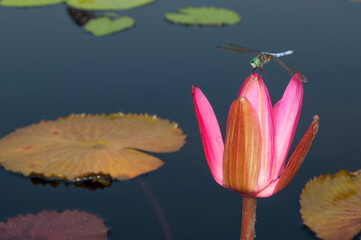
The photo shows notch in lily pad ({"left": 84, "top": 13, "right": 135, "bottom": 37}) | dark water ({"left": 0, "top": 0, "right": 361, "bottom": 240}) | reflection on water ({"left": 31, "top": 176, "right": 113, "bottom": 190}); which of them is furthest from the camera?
notch in lily pad ({"left": 84, "top": 13, "right": 135, "bottom": 37})

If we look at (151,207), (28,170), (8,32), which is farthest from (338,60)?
(8,32)

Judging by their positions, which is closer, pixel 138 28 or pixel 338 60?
pixel 338 60

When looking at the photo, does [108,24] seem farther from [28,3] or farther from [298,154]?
[298,154]

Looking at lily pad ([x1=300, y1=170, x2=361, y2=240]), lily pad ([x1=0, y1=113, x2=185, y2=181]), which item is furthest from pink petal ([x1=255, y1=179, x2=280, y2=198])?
lily pad ([x1=0, y1=113, x2=185, y2=181])

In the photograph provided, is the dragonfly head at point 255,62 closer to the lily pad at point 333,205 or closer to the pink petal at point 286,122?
the pink petal at point 286,122

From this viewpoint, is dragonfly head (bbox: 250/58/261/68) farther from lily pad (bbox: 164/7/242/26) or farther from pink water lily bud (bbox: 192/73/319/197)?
lily pad (bbox: 164/7/242/26)

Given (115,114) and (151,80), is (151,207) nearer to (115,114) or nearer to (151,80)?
(115,114)

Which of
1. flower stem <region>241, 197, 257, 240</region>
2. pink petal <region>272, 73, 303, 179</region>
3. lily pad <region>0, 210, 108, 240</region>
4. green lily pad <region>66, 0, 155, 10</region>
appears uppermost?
pink petal <region>272, 73, 303, 179</region>
